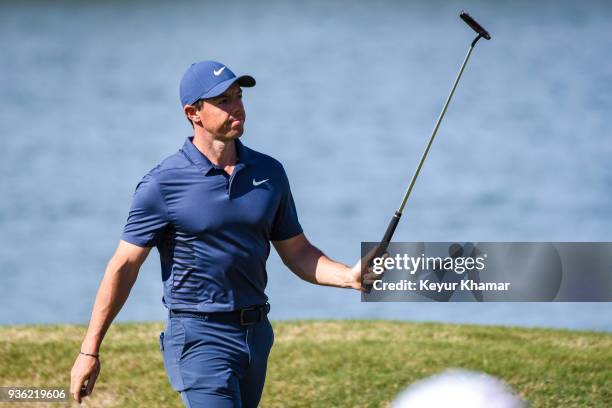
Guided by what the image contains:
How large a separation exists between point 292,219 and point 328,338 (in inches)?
206

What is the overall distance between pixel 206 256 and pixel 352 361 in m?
4.73

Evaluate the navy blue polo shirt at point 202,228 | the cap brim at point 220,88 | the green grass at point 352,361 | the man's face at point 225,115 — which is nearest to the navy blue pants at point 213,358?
the navy blue polo shirt at point 202,228

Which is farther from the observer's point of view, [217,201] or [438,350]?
[438,350]

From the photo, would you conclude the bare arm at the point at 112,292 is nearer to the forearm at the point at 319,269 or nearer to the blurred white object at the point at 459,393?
the forearm at the point at 319,269

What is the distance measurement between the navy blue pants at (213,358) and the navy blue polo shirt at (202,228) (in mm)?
109

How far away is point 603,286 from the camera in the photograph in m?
10.9

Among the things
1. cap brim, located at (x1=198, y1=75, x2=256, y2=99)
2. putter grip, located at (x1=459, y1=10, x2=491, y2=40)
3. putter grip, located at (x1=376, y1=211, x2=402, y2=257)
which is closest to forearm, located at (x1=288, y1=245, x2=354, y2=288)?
putter grip, located at (x1=376, y1=211, x2=402, y2=257)

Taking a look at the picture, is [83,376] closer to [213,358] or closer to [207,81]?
[213,358]

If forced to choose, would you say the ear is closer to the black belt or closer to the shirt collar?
the shirt collar

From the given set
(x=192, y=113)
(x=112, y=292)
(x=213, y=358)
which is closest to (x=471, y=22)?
(x=192, y=113)

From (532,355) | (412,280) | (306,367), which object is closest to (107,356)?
(306,367)

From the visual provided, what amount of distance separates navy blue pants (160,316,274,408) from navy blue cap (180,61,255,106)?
1152mm

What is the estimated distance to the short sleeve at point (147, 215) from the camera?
5797 mm

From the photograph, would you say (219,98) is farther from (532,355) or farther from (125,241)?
(532,355)
